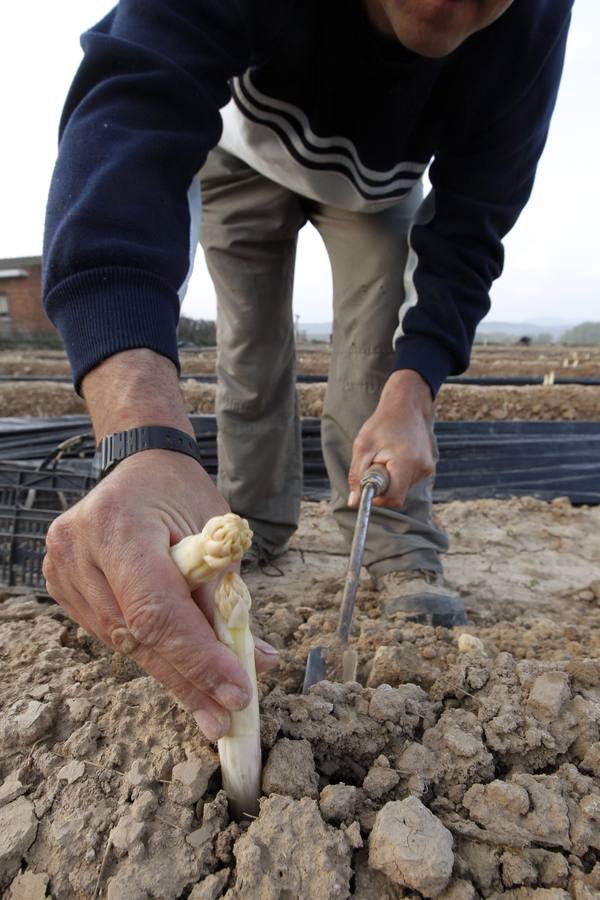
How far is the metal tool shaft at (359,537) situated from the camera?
1.54 m

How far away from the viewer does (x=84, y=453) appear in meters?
3.50

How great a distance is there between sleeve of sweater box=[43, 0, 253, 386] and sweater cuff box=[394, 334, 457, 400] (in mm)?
843

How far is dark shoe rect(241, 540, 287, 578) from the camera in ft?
8.36

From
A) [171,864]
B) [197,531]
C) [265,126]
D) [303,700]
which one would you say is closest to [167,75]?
[265,126]

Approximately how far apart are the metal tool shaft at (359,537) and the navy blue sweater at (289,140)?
0.42 metres

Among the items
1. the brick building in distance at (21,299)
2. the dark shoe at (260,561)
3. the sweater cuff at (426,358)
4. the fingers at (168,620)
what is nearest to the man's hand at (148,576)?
the fingers at (168,620)

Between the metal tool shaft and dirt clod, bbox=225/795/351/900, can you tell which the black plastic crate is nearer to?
the metal tool shaft

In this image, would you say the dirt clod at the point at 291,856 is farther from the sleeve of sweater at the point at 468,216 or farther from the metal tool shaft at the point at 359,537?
the sleeve of sweater at the point at 468,216

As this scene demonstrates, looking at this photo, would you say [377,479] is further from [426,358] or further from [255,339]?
[255,339]

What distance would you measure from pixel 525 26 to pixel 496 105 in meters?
0.19

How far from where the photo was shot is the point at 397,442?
5.43 ft

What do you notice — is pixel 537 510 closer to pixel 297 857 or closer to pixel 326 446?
pixel 326 446

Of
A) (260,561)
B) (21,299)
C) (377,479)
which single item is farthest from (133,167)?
(21,299)

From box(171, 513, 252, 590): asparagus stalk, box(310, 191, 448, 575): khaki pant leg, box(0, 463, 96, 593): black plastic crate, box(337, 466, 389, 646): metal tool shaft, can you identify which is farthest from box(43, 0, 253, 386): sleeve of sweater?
box(0, 463, 96, 593): black plastic crate
